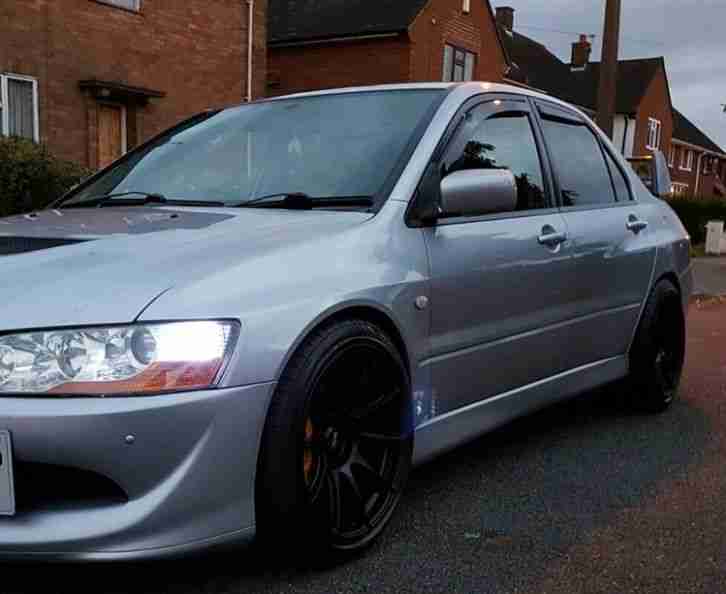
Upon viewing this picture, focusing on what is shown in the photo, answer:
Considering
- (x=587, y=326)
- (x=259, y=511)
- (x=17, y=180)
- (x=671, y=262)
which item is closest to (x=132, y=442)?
(x=259, y=511)

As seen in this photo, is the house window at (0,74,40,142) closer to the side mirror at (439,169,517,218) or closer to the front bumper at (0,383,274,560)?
the side mirror at (439,169,517,218)

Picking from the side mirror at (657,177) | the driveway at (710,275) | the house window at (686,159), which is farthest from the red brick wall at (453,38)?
the house window at (686,159)

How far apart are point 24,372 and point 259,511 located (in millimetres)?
741

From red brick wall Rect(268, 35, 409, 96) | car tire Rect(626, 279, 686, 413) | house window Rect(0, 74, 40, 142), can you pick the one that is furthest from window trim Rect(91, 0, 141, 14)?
car tire Rect(626, 279, 686, 413)

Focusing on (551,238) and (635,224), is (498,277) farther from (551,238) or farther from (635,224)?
(635,224)

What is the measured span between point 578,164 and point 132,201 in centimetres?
220

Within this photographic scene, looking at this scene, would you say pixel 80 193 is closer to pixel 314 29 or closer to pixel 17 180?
pixel 17 180

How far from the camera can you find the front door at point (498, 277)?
10.3 feet

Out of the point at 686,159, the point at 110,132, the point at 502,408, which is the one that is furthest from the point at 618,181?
the point at 686,159

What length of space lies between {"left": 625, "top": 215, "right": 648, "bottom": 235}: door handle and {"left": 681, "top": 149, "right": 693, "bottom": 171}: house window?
153 feet

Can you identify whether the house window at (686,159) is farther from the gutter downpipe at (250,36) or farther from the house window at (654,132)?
the gutter downpipe at (250,36)

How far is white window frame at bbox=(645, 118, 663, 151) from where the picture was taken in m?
42.8

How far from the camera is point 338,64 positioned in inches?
958

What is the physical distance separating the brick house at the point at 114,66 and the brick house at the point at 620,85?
86.0ft
